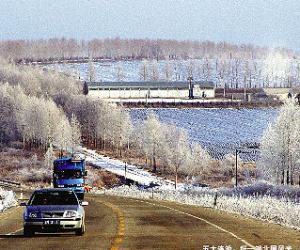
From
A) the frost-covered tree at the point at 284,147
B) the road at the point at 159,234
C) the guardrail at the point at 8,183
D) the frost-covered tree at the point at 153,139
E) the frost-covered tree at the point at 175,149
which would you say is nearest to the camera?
the road at the point at 159,234

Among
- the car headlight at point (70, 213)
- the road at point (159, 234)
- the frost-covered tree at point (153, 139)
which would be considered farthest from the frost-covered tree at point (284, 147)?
the car headlight at point (70, 213)

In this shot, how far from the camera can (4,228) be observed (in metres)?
26.6

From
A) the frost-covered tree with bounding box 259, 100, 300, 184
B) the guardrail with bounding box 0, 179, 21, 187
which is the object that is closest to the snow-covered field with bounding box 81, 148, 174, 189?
the frost-covered tree with bounding box 259, 100, 300, 184

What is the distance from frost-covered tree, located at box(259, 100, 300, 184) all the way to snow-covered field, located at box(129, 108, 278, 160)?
30.6 metres

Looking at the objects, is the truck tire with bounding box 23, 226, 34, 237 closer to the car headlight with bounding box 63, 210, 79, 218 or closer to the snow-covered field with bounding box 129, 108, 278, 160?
the car headlight with bounding box 63, 210, 79, 218

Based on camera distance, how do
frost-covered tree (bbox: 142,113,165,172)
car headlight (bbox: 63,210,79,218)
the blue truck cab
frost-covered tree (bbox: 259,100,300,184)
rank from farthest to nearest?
frost-covered tree (bbox: 142,113,165,172) → frost-covered tree (bbox: 259,100,300,184) → the blue truck cab → car headlight (bbox: 63,210,79,218)

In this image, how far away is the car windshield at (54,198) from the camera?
74.2 ft

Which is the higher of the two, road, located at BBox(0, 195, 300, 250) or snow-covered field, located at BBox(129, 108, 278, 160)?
road, located at BBox(0, 195, 300, 250)

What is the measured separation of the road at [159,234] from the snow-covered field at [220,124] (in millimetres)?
93900

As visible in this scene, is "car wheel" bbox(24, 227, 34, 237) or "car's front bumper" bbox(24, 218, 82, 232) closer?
"car's front bumper" bbox(24, 218, 82, 232)

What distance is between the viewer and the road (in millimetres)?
19459

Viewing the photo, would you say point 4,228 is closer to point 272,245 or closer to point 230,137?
point 272,245

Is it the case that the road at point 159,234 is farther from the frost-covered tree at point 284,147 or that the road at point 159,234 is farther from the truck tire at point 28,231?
the frost-covered tree at point 284,147

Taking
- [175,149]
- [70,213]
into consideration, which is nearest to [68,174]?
[70,213]
